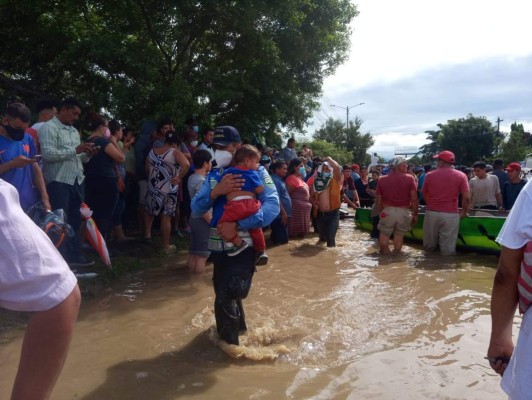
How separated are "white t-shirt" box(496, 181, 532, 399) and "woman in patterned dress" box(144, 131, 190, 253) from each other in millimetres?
5820

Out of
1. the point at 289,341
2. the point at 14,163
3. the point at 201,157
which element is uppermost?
the point at 201,157

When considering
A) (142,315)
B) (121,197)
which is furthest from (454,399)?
(121,197)

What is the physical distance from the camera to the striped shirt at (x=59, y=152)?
5.59 metres

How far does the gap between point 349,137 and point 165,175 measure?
5180 centimetres

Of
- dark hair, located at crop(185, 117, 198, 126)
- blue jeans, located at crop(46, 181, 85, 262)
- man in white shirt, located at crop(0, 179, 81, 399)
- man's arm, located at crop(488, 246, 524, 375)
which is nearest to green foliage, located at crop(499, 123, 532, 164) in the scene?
dark hair, located at crop(185, 117, 198, 126)

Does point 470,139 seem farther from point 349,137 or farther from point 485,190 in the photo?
point 485,190

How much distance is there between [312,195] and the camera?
9.74m

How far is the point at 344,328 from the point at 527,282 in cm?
314

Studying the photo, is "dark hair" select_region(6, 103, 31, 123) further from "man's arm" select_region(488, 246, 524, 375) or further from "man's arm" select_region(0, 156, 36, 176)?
"man's arm" select_region(488, 246, 524, 375)

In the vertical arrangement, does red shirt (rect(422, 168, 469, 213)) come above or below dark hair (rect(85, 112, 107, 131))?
below

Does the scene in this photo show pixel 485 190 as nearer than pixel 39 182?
No

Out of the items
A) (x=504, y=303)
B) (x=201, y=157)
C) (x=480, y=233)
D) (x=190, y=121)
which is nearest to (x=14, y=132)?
(x=201, y=157)

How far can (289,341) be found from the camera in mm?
4496

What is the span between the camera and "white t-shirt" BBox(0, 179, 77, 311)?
4.36ft
